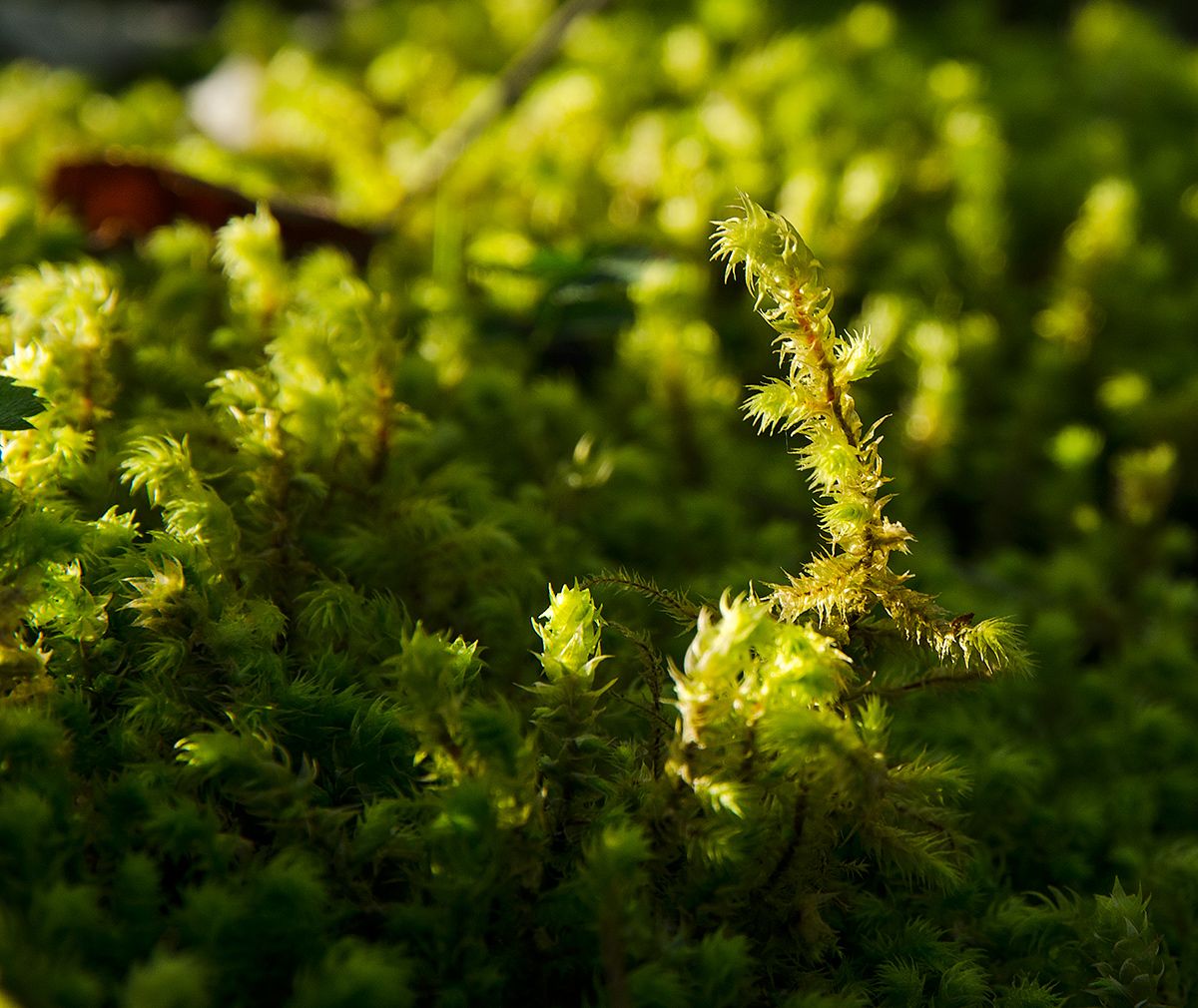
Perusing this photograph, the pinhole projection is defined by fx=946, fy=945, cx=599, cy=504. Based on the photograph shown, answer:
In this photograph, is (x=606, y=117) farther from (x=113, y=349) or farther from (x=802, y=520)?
(x=113, y=349)

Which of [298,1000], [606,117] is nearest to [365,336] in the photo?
[298,1000]

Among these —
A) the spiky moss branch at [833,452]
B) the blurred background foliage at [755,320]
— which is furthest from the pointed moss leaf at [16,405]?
the spiky moss branch at [833,452]

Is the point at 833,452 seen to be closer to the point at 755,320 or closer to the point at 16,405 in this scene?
the point at 16,405

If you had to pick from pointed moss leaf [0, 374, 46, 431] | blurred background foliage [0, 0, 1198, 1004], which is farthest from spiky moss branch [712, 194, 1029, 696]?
pointed moss leaf [0, 374, 46, 431]

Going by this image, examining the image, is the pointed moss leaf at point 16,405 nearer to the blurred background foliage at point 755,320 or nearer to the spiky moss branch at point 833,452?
the blurred background foliage at point 755,320

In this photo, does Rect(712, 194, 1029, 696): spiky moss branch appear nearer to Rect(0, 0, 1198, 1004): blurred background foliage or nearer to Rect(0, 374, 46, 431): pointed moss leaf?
Rect(0, 0, 1198, 1004): blurred background foliage

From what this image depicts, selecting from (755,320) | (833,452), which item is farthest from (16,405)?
(755,320)
